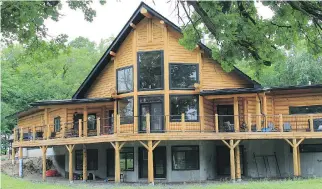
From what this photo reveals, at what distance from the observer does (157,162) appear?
22.5 meters

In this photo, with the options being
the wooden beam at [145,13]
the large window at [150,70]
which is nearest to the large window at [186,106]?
the large window at [150,70]

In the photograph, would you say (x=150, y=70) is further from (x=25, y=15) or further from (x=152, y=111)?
(x=25, y=15)

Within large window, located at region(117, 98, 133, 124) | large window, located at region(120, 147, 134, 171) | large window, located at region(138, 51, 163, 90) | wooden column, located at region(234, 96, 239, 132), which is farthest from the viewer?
large window, located at region(120, 147, 134, 171)

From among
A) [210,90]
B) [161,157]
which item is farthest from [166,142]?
[210,90]

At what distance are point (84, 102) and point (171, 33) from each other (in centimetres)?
639

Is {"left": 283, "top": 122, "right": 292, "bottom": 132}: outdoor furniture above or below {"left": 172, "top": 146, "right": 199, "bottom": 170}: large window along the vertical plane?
above

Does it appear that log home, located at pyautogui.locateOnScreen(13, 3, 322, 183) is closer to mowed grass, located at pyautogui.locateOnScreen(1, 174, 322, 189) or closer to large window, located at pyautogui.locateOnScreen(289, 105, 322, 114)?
large window, located at pyautogui.locateOnScreen(289, 105, 322, 114)

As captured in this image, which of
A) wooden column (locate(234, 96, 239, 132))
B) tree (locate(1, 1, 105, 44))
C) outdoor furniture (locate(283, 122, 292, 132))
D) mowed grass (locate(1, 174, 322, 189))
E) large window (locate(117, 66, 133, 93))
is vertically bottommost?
mowed grass (locate(1, 174, 322, 189))

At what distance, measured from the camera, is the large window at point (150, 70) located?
22120mm

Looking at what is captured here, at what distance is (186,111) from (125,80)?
390cm

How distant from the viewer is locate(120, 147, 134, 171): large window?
2320 cm

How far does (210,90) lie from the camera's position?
71.8ft

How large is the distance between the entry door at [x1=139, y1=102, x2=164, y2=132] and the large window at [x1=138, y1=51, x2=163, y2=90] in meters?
0.95

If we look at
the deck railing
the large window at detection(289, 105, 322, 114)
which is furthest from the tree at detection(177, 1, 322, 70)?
the large window at detection(289, 105, 322, 114)
